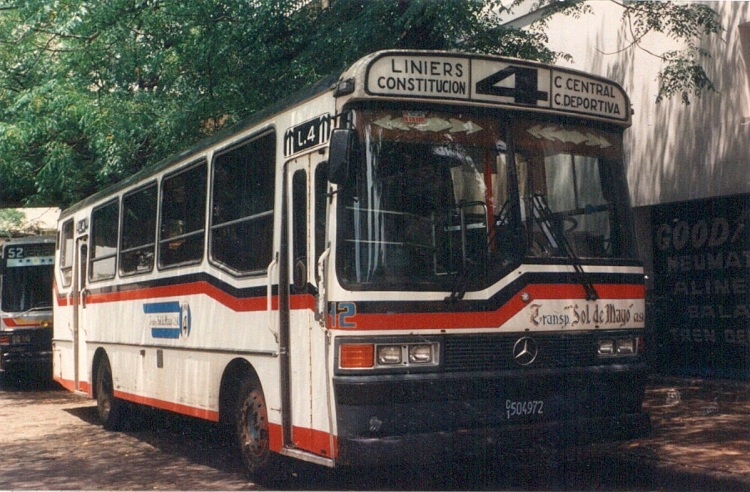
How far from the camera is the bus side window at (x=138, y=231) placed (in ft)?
34.0

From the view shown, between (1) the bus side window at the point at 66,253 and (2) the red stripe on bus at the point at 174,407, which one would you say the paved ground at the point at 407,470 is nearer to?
(2) the red stripe on bus at the point at 174,407

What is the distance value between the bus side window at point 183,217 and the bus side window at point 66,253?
14.4ft

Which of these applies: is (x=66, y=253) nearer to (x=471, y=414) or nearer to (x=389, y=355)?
(x=389, y=355)

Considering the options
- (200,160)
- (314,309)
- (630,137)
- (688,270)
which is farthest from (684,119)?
(314,309)

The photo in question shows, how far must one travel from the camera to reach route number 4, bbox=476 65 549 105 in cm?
671

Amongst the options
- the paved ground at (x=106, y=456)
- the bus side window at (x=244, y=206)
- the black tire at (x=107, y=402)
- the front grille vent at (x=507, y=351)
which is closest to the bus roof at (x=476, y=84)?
the bus side window at (x=244, y=206)

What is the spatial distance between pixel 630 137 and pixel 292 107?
340 inches

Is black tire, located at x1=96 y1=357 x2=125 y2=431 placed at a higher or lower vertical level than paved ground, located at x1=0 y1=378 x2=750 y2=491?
higher

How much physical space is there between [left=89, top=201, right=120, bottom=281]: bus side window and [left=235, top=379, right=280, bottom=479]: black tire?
4.32 metres

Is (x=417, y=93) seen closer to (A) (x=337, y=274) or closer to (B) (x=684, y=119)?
(A) (x=337, y=274)

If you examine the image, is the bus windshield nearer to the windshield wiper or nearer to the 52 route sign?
the windshield wiper

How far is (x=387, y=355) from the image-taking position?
626 cm

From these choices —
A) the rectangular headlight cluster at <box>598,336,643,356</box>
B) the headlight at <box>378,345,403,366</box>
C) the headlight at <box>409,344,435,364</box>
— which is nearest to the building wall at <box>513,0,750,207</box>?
the rectangular headlight cluster at <box>598,336,643,356</box>

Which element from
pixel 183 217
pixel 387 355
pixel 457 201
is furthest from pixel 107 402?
pixel 457 201
